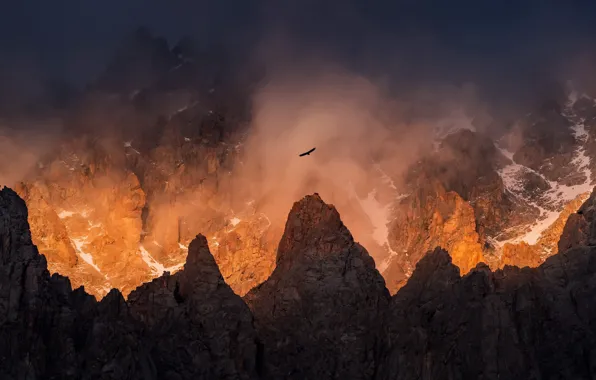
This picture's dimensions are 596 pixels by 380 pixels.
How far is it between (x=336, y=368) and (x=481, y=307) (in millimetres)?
12631

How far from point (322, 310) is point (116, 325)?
19.5 metres

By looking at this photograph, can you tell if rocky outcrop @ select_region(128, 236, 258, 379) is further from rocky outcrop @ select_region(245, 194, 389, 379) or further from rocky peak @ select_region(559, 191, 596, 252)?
rocky peak @ select_region(559, 191, 596, 252)

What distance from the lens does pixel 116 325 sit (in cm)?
11356

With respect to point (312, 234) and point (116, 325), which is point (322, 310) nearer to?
point (312, 234)

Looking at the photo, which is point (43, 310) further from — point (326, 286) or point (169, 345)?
point (326, 286)

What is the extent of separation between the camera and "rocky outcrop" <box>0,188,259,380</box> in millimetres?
108625

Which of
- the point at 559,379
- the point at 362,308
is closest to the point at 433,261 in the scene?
the point at 362,308

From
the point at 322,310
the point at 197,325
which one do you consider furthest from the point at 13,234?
the point at 322,310

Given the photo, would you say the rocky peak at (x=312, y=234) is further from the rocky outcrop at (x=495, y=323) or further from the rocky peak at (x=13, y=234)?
the rocky peak at (x=13, y=234)

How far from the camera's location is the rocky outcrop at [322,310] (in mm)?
121750

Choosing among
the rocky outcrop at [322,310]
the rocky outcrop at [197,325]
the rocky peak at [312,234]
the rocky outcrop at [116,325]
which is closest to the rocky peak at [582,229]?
the rocky outcrop at [322,310]

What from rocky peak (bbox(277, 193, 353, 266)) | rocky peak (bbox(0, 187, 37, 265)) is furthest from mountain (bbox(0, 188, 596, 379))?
rocky peak (bbox(277, 193, 353, 266))

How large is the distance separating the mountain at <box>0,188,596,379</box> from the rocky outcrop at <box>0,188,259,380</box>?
0.10m

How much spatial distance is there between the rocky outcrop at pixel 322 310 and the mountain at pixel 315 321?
11cm
